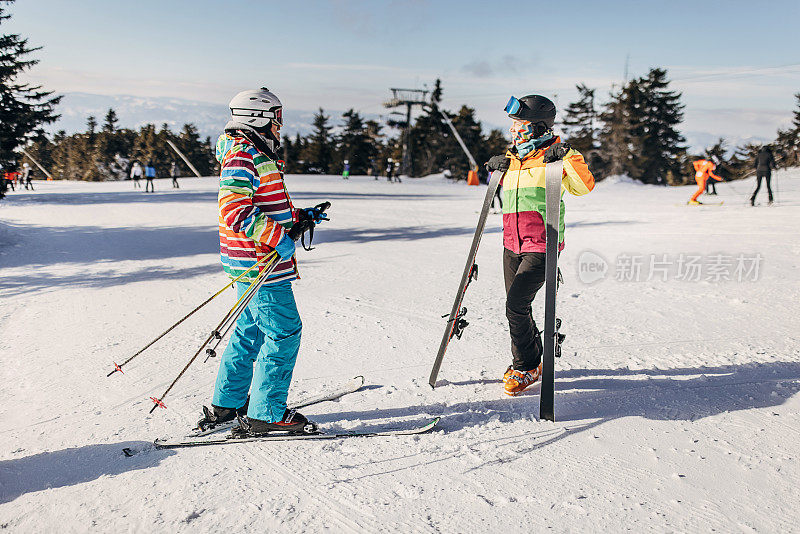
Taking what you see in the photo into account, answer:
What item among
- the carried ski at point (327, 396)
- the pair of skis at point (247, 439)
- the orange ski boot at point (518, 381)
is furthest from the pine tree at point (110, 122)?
the orange ski boot at point (518, 381)

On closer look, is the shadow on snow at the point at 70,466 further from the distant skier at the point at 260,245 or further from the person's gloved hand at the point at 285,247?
the person's gloved hand at the point at 285,247

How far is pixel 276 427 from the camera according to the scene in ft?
10.2

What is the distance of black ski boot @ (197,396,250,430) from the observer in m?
3.26

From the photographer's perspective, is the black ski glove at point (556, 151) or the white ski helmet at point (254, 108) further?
the black ski glove at point (556, 151)

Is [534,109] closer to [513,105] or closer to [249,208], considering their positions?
[513,105]

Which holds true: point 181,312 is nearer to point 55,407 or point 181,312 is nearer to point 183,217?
point 55,407

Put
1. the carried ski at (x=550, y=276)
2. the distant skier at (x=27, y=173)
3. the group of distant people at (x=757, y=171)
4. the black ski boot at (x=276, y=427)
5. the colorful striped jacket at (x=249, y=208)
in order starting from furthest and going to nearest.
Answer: the distant skier at (x=27, y=173)
the group of distant people at (x=757, y=171)
the carried ski at (x=550, y=276)
the black ski boot at (x=276, y=427)
the colorful striped jacket at (x=249, y=208)

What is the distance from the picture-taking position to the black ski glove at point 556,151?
128 inches

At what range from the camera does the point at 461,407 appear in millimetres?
3643

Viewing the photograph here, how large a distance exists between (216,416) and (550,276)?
7.71 feet

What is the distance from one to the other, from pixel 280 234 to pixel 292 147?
2495 inches

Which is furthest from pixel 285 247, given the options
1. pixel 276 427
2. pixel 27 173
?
pixel 27 173

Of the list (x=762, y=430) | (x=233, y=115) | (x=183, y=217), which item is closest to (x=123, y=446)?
(x=233, y=115)

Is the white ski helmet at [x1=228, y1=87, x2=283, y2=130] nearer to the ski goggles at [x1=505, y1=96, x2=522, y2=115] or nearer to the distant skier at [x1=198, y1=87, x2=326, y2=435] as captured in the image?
the distant skier at [x1=198, y1=87, x2=326, y2=435]
